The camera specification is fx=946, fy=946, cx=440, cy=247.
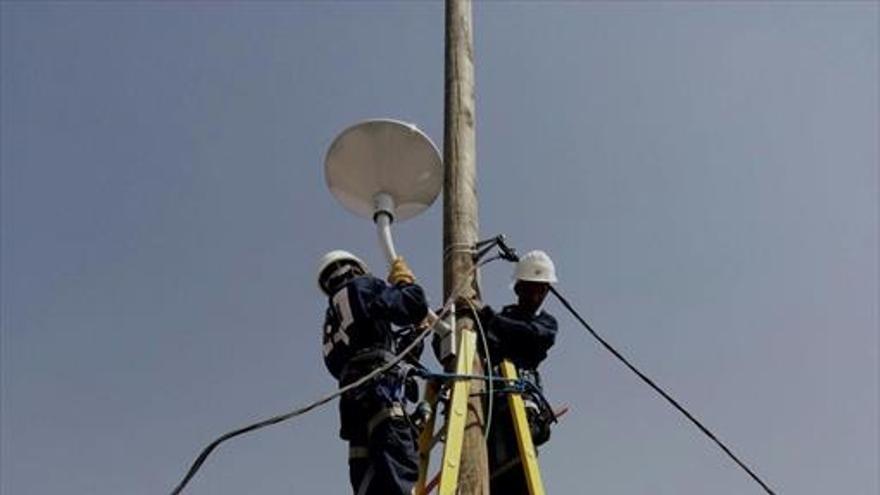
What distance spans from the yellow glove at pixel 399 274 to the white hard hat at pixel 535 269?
0.71 metres

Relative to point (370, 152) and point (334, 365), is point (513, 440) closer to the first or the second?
point (334, 365)

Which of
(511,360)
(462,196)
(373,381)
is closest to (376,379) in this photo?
(373,381)

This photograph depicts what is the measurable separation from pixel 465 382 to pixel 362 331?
1.78 feet

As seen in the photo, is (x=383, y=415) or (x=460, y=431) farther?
(x=383, y=415)

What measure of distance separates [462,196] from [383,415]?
1.36 meters

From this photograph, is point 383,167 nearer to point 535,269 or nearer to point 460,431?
point 535,269

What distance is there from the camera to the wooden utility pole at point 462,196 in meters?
4.20

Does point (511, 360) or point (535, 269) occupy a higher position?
point (535, 269)

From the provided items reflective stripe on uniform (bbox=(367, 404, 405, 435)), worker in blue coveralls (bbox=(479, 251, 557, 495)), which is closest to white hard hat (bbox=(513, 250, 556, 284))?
worker in blue coveralls (bbox=(479, 251, 557, 495))

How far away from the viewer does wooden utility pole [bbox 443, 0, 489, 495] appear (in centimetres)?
420

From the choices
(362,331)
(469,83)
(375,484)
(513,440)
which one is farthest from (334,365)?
(469,83)

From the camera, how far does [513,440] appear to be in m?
4.63

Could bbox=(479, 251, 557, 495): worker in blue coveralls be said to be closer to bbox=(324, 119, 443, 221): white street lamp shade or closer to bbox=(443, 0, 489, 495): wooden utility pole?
bbox=(443, 0, 489, 495): wooden utility pole

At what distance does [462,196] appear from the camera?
16.6 feet
